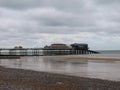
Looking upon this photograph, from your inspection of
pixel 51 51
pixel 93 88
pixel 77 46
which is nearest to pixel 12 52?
pixel 51 51

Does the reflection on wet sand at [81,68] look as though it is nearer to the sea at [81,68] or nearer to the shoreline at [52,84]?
the sea at [81,68]

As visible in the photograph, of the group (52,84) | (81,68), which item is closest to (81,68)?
(81,68)

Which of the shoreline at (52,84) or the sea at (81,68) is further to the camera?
the sea at (81,68)

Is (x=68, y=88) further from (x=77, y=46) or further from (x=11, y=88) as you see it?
(x=77, y=46)

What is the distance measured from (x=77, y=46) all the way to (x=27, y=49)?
27.6 metres

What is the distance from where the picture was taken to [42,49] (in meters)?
→ 159

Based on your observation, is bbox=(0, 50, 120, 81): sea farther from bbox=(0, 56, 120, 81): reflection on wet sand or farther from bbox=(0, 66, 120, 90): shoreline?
bbox=(0, 66, 120, 90): shoreline

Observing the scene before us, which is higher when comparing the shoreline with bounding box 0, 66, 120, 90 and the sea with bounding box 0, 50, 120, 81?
the shoreline with bounding box 0, 66, 120, 90

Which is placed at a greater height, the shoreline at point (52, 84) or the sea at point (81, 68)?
the shoreline at point (52, 84)

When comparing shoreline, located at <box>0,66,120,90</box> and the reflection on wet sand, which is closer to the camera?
shoreline, located at <box>0,66,120,90</box>

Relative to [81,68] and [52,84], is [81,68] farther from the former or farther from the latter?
[52,84]

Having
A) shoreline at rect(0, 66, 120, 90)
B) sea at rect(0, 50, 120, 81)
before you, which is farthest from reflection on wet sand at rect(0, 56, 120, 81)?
shoreline at rect(0, 66, 120, 90)

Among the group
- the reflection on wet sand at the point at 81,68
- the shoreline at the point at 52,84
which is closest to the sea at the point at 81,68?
the reflection on wet sand at the point at 81,68

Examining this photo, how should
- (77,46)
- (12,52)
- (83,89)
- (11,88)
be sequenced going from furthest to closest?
(77,46)
(12,52)
(83,89)
(11,88)
